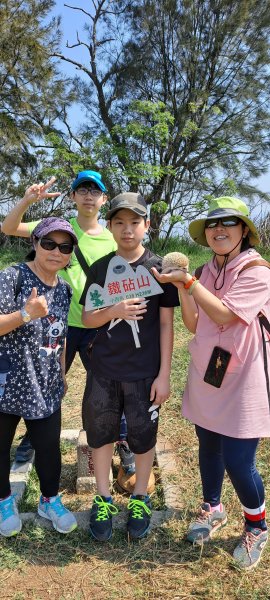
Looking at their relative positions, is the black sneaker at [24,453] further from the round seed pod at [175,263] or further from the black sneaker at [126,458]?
the round seed pod at [175,263]

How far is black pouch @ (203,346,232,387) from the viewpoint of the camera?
1.86 meters

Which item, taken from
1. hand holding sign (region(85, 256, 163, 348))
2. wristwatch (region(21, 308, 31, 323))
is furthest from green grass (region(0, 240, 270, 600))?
wristwatch (region(21, 308, 31, 323))

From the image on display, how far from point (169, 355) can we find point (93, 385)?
1.24 feet

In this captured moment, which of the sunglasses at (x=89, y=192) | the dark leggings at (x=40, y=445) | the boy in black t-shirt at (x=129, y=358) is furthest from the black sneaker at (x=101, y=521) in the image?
the sunglasses at (x=89, y=192)

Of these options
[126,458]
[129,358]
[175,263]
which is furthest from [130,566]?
[175,263]

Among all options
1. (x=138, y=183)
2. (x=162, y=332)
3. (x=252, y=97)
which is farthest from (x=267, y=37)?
(x=162, y=332)

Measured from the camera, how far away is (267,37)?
1337cm

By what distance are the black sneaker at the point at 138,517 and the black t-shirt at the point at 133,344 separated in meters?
0.65

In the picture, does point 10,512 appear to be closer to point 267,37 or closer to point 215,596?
point 215,596

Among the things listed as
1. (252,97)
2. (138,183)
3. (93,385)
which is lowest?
(93,385)

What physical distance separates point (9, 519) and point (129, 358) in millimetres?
974

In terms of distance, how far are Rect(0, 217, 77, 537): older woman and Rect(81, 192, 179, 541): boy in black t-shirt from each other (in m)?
0.15

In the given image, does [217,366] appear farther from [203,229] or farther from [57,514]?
[57,514]

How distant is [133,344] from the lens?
2039 mm
